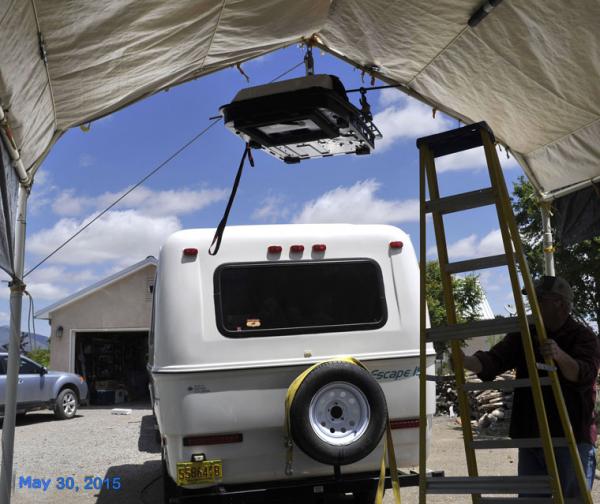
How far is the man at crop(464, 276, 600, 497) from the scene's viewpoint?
3.56 metres

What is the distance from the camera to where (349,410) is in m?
5.25

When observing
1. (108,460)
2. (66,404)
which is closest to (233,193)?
(108,460)

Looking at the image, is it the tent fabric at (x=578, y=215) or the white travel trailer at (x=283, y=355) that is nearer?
the white travel trailer at (x=283, y=355)

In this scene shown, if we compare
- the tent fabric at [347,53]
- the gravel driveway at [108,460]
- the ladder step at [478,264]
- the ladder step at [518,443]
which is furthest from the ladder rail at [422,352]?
the gravel driveway at [108,460]

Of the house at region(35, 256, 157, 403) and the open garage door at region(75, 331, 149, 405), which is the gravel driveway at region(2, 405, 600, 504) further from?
the open garage door at region(75, 331, 149, 405)

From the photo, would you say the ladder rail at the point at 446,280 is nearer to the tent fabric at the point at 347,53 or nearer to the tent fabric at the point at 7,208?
the tent fabric at the point at 347,53

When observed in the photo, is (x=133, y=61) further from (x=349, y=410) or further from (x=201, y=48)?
(x=349, y=410)

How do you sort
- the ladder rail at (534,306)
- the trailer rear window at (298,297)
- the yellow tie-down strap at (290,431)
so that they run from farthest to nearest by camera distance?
1. the trailer rear window at (298,297)
2. the yellow tie-down strap at (290,431)
3. the ladder rail at (534,306)

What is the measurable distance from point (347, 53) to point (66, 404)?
564 inches

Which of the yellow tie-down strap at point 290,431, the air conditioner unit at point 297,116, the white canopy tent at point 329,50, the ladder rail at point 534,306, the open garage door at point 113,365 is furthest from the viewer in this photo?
the open garage door at point 113,365

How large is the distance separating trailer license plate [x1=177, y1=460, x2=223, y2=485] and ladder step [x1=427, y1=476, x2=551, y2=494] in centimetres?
223

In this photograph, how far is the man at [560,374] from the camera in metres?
3.56

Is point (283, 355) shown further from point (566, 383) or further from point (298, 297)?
point (566, 383)

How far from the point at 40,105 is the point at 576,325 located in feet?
11.5
